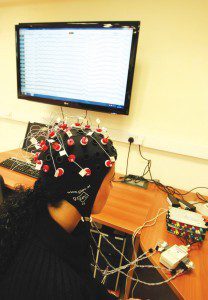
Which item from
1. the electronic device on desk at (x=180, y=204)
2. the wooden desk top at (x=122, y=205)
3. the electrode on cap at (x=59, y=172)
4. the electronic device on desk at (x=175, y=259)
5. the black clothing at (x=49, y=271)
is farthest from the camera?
the electronic device on desk at (x=180, y=204)

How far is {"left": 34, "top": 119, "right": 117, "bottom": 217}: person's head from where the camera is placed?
86 centimetres

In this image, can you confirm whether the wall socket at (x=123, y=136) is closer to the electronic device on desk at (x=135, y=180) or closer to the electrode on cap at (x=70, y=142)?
the electronic device on desk at (x=135, y=180)

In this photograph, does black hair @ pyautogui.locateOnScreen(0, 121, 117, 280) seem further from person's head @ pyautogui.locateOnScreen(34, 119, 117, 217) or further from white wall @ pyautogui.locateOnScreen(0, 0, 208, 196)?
white wall @ pyautogui.locateOnScreen(0, 0, 208, 196)

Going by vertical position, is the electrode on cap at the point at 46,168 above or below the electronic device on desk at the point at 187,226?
above

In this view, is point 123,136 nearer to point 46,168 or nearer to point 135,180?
point 135,180

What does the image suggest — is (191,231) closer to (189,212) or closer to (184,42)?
(189,212)

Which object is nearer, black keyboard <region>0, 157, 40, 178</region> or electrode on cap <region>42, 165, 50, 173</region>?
electrode on cap <region>42, 165, 50, 173</region>

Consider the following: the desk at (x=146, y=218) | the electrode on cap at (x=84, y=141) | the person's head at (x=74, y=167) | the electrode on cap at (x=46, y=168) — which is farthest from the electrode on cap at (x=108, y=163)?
the desk at (x=146, y=218)

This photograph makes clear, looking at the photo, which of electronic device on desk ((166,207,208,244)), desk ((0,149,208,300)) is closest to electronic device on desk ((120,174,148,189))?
desk ((0,149,208,300))

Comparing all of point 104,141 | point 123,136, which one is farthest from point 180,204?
point 104,141

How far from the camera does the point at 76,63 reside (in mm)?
1792

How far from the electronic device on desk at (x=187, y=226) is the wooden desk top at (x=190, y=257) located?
0.11 feet

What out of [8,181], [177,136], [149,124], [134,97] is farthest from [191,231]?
[8,181]

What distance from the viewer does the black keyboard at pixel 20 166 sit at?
5.55 feet
